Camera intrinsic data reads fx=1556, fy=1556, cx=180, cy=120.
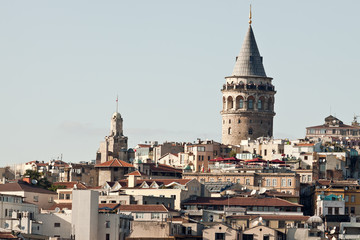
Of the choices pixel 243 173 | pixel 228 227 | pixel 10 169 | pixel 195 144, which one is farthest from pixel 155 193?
pixel 10 169

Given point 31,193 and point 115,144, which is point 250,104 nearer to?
point 115,144

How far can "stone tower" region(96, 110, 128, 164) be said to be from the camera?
586 feet

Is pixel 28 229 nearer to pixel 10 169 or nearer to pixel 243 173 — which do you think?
pixel 243 173

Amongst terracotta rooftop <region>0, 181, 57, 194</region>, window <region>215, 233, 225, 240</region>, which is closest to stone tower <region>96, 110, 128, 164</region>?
terracotta rooftop <region>0, 181, 57, 194</region>

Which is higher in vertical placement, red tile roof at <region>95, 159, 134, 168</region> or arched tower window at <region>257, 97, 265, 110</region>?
arched tower window at <region>257, 97, 265, 110</region>

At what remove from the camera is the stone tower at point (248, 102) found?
616 ft

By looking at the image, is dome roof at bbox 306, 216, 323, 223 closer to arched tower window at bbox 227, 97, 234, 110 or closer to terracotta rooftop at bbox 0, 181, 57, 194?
terracotta rooftop at bbox 0, 181, 57, 194

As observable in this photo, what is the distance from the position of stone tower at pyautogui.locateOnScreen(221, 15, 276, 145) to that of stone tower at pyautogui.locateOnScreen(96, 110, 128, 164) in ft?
47.1

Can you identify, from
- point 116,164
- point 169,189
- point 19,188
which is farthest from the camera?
point 116,164

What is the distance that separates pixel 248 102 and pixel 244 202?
4779 centimetres

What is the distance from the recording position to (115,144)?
179m

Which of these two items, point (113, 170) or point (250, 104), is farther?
point (250, 104)

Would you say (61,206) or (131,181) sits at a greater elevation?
(131,181)

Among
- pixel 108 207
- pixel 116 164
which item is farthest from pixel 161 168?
pixel 108 207
